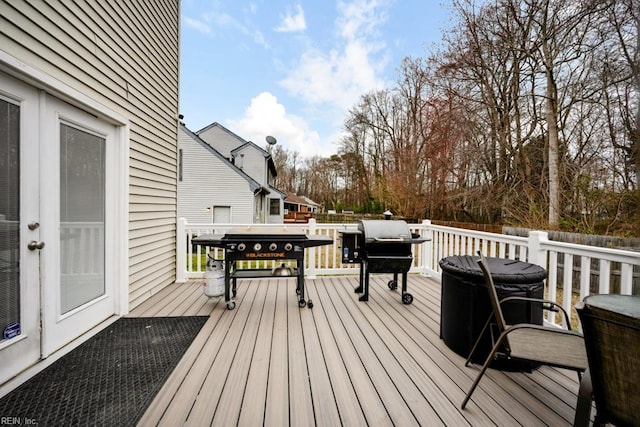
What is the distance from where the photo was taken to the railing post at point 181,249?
4531mm

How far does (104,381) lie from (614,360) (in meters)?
2.79

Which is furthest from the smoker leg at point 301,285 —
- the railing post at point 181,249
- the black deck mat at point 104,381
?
the railing post at point 181,249

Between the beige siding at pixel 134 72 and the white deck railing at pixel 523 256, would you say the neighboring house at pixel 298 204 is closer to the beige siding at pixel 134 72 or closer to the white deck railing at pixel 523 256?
the white deck railing at pixel 523 256

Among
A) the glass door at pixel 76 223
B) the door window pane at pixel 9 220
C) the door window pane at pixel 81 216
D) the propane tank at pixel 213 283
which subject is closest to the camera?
the door window pane at pixel 9 220

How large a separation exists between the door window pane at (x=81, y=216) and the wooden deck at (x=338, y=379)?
74 centimetres

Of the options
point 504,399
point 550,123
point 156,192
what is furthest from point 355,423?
point 550,123

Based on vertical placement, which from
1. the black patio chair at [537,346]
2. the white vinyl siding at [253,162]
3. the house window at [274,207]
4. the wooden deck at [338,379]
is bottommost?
the wooden deck at [338,379]

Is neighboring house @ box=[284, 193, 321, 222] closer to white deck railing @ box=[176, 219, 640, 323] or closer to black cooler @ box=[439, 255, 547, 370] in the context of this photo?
white deck railing @ box=[176, 219, 640, 323]

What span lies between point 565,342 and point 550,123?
28.3ft

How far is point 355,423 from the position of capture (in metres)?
1.60

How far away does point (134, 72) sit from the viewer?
11.1 feet

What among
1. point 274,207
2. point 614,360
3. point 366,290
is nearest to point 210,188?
point 274,207

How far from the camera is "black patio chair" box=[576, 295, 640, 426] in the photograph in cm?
101

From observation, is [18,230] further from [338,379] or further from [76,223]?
[338,379]
